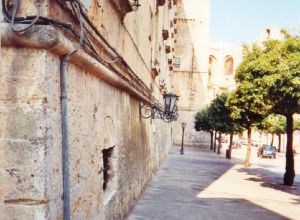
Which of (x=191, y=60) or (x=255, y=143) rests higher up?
(x=191, y=60)

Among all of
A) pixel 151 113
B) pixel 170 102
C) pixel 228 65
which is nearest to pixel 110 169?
pixel 170 102

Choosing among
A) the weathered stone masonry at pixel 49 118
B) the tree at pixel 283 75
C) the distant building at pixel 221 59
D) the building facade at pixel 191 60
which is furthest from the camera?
the distant building at pixel 221 59

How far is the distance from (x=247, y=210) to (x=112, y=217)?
542cm

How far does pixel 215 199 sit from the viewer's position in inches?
475

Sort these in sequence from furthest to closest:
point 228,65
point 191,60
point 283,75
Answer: point 228,65 < point 191,60 < point 283,75

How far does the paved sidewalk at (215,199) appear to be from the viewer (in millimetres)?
9711

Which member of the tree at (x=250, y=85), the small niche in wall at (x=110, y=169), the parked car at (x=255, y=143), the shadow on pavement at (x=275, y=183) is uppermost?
the tree at (x=250, y=85)

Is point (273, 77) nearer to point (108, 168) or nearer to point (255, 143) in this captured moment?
point (108, 168)

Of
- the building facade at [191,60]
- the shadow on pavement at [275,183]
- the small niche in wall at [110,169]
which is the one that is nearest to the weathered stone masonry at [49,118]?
the small niche in wall at [110,169]

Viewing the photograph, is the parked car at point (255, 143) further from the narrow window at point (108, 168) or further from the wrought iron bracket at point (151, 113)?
the narrow window at point (108, 168)

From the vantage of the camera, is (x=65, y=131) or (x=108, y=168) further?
(x=108, y=168)

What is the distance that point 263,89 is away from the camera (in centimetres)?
1365

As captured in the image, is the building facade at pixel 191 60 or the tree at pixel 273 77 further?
the building facade at pixel 191 60

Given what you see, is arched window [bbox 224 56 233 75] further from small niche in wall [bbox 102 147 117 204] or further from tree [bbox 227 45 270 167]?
small niche in wall [bbox 102 147 117 204]
